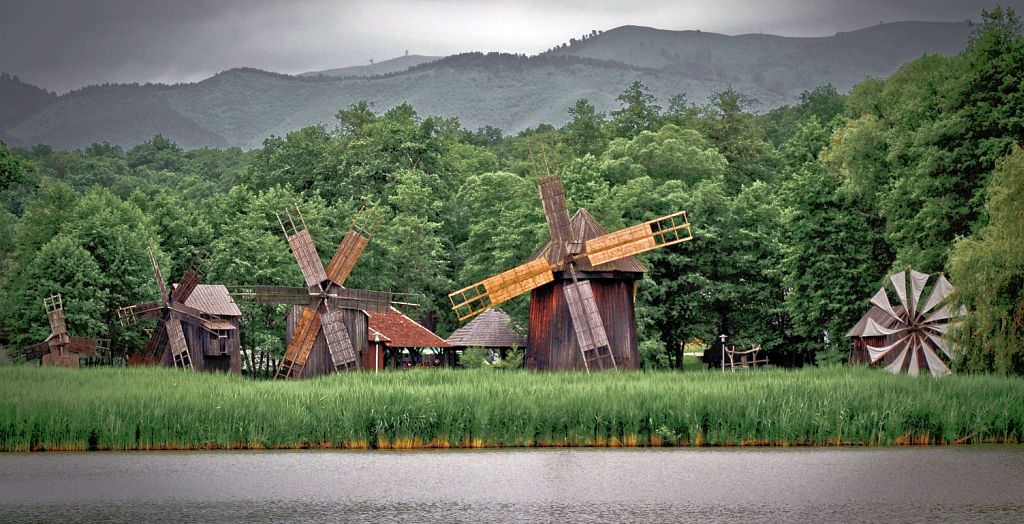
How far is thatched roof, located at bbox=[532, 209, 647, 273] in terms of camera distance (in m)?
44.5

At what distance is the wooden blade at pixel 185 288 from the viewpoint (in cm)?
5788

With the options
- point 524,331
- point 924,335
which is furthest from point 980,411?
point 524,331

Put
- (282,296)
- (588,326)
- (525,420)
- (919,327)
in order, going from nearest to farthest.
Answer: (525,420) < (919,327) < (588,326) < (282,296)

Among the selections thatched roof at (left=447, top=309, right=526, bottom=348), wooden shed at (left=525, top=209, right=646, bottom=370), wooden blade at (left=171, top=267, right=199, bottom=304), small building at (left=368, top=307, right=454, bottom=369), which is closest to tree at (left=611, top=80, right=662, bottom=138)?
thatched roof at (left=447, top=309, right=526, bottom=348)

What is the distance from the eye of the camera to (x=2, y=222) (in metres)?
101

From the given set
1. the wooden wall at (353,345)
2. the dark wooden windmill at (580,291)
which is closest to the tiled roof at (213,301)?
the wooden wall at (353,345)

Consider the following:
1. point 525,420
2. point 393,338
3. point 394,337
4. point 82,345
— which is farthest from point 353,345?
point 525,420

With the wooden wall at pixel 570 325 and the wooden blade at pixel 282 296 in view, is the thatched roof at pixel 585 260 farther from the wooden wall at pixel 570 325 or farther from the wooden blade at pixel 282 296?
the wooden blade at pixel 282 296

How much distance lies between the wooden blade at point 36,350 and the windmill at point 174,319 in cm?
554

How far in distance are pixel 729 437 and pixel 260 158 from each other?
214 ft

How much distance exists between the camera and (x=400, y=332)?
61250 millimetres

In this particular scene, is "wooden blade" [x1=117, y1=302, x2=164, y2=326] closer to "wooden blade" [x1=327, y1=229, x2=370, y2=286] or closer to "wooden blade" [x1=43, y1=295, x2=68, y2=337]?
"wooden blade" [x1=43, y1=295, x2=68, y2=337]

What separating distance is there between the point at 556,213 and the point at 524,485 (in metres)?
22.9

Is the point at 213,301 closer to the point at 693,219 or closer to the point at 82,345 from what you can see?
the point at 82,345
